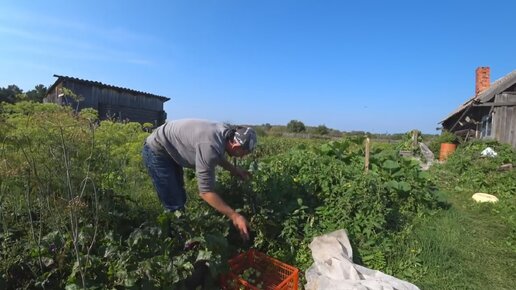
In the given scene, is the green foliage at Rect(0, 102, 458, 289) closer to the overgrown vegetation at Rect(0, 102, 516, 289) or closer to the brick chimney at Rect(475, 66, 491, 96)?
the overgrown vegetation at Rect(0, 102, 516, 289)

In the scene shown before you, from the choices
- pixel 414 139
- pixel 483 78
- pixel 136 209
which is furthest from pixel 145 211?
pixel 483 78

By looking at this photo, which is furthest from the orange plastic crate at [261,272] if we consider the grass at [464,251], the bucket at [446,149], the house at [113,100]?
the bucket at [446,149]

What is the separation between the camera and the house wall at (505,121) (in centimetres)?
1066

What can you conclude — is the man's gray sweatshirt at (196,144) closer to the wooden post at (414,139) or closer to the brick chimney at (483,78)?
the wooden post at (414,139)

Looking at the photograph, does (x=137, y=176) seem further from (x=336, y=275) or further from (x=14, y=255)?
(x=336, y=275)

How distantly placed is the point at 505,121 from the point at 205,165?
12.1 meters

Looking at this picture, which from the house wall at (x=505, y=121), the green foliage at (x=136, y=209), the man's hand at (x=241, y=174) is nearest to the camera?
the green foliage at (x=136, y=209)

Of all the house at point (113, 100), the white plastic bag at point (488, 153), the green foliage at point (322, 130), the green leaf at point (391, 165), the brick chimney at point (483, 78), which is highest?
the brick chimney at point (483, 78)

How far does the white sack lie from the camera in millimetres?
2490

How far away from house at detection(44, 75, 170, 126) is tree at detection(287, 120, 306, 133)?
1325 centimetres

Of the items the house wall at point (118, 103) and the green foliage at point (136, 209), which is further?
the house wall at point (118, 103)

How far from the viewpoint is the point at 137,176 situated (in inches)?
159

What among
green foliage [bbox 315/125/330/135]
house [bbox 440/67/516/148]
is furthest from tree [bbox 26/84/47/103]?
green foliage [bbox 315/125/330/135]

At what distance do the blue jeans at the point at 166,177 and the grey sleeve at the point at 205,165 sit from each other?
609 mm
